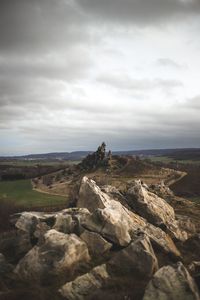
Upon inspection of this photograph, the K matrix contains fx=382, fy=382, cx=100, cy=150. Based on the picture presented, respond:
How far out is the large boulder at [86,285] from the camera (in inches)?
987

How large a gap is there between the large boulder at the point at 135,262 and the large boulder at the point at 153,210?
402 inches

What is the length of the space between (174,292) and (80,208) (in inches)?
559

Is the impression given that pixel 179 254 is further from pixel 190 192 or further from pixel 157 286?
pixel 190 192

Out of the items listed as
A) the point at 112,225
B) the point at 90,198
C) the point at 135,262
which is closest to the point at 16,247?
the point at 112,225

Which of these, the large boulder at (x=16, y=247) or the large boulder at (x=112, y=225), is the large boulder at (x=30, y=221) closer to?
the large boulder at (x=16, y=247)

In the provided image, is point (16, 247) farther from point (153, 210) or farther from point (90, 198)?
point (153, 210)

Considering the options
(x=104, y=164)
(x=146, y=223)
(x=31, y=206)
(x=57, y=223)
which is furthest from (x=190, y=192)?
(x=57, y=223)

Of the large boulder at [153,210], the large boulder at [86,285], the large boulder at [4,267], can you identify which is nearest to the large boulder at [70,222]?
the large boulder at [86,285]

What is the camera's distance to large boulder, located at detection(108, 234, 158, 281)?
27.8 meters

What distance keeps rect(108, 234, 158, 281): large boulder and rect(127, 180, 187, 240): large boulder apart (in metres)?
10.2

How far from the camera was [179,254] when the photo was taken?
3359 cm

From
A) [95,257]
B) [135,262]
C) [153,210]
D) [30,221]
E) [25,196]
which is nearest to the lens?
[135,262]

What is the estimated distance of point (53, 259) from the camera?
89.1 ft

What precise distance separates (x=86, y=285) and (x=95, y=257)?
326cm
